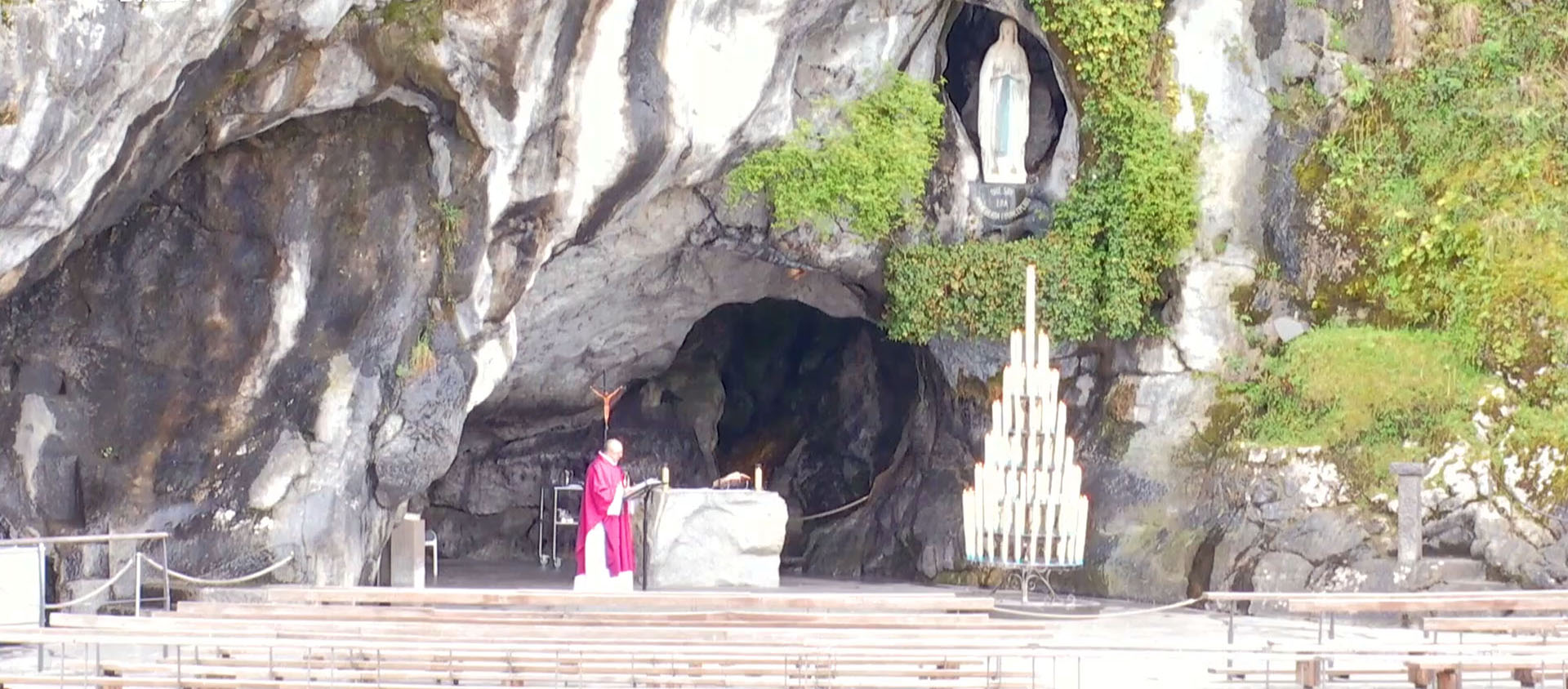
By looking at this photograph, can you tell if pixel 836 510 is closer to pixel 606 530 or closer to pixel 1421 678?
pixel 606 530

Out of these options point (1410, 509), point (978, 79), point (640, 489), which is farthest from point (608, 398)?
point (1410, 509)

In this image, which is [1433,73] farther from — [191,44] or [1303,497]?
[191,44]

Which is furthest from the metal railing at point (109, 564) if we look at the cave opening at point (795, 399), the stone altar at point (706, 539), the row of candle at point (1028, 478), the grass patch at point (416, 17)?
the cave opening at point (795, 399)

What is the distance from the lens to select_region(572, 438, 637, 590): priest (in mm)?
19172

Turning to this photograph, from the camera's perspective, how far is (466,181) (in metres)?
18.0

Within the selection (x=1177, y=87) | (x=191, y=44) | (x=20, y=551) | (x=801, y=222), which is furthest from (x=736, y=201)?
(x=20, y=551)

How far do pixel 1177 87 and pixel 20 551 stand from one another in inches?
440

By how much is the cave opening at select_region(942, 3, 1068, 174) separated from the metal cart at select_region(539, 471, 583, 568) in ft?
18.2

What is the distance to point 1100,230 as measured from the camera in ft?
69.3

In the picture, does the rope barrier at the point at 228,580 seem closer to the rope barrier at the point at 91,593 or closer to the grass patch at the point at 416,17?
the rope barrier at the point at 91,593

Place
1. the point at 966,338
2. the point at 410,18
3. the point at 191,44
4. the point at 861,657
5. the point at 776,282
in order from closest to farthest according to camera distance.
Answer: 1. the point at 861,657
2. the point at 191,44
3. the point at 410,18
4. the point at 966,338
5. the point at 776,282

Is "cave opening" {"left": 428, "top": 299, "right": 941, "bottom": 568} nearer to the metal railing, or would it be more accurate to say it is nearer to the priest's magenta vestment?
the priest's magenta vestment

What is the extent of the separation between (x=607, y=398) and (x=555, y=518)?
2598 millimetres

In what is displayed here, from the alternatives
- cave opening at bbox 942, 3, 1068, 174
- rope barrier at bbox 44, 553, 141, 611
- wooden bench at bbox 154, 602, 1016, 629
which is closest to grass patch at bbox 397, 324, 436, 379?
rope barrier at bbox 44, 553, 141, 611
